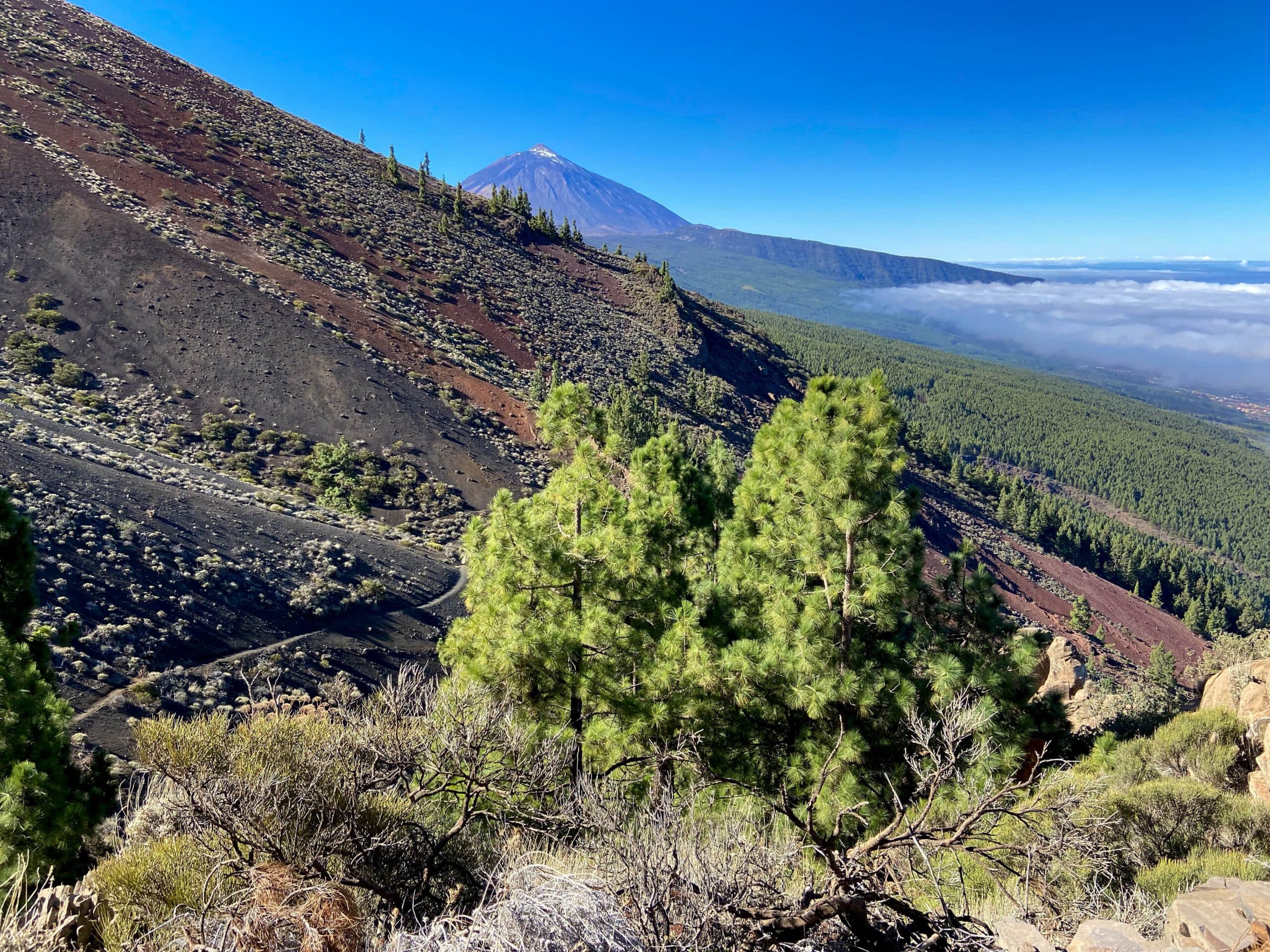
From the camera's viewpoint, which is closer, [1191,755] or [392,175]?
[1191,755]

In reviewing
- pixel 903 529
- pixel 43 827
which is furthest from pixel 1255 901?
pixel 43 827

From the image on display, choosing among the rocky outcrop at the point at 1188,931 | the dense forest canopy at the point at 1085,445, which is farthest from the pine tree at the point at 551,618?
the dense forest canopy at the point at 1085,445

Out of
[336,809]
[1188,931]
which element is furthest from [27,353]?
[1188,931]

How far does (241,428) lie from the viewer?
1105 inches

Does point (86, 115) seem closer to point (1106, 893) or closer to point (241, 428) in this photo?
point (241, 428)

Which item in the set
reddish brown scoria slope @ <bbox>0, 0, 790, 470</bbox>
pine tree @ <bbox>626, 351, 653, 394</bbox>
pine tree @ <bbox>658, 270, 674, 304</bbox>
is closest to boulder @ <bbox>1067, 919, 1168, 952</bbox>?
reddish brown scoria slope @ <bbox>0, 0, 790, 470</bbox>

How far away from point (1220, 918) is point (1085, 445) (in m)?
166

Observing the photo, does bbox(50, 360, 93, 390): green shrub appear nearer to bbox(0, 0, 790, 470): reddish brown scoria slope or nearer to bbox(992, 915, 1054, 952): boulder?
bbox(0, 0, 790, 470): reddish brown scoria slope

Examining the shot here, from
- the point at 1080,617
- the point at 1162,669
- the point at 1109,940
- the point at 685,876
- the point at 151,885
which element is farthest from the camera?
the point at 1080,617

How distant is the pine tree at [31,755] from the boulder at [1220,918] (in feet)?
25.6

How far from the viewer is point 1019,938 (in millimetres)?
3824

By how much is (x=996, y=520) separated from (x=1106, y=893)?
7573 cm

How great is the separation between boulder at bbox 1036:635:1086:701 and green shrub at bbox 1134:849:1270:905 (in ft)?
30.3

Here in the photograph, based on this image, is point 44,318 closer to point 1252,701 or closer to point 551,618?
point 551,618
